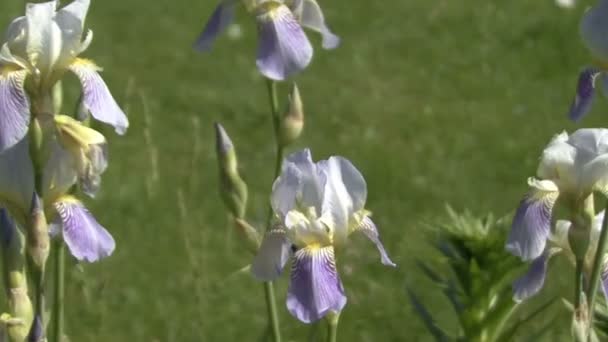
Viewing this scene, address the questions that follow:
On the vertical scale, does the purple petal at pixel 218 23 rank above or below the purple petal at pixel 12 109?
below

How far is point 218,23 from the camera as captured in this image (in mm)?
2406

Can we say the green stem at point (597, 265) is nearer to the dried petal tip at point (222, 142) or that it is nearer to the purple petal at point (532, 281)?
the purple petal at point (532, 281)

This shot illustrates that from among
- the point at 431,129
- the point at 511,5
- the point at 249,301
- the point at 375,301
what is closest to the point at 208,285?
the point at 249,301

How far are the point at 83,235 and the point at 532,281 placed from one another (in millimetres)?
599

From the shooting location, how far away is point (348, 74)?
22.0ft

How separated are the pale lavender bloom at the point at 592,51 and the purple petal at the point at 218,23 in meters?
0.69

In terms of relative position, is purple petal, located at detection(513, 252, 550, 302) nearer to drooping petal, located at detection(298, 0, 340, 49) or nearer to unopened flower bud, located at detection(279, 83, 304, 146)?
unopened flower bud, located at detection(279, 83, 304, 146)

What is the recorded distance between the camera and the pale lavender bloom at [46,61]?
5.84ft

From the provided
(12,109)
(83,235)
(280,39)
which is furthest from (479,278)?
(12,109)

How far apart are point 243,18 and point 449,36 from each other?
1096mm

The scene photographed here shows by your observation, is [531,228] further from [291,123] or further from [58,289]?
[58,289]

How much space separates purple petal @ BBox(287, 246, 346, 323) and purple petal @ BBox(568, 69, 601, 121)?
46cm

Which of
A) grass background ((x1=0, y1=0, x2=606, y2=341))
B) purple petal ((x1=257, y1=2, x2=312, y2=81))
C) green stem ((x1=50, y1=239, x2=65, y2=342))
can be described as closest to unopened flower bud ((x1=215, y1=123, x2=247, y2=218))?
purple petal ((x1=257, y1=2, x2=312, y2=81))

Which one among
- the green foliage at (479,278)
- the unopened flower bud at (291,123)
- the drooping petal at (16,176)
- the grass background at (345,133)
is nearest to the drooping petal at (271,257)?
the drooping petal at (16,176)
